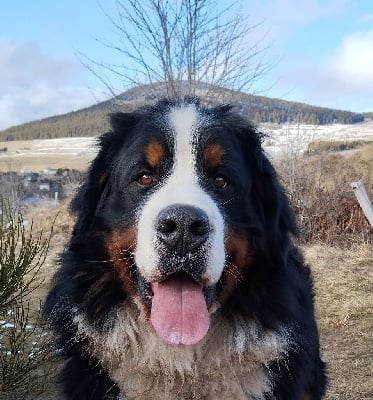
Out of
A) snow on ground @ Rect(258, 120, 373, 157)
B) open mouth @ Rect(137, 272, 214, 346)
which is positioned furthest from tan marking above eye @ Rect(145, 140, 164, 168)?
snow on ground @ Rect(258, 120, 373, 157)

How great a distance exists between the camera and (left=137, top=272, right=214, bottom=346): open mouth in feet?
8.07

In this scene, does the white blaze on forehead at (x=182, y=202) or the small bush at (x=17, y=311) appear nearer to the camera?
the white blaze on forehead at (x=182, y=202)

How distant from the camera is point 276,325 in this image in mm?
2754

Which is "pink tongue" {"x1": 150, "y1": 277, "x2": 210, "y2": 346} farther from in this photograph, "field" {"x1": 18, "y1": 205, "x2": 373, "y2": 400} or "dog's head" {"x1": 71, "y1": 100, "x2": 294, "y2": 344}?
"field" {"x1": 18, "y1": 205, "x2": 373, "y2": 400}

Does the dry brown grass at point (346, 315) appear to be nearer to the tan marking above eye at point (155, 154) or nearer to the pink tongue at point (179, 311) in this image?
the pink tongue at point (179, 311)

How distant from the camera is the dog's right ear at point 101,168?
2.84 m

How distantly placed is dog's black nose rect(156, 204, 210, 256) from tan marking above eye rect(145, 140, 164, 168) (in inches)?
16.7

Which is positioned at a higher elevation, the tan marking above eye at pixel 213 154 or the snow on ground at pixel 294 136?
the tan marking above eye at pixel 213 154

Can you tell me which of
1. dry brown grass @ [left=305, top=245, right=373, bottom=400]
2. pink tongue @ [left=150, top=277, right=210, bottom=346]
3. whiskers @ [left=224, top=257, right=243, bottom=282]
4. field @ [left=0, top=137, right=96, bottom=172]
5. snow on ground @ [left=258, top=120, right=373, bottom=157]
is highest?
whiskers @ [left=224, top=257, right=243, bottom=282]

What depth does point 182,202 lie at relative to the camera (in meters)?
2.25

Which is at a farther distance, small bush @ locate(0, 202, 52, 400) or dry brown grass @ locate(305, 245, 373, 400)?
dry brown grass @ locate(305, 245, 373, 400)

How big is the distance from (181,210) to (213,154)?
0.54 meters

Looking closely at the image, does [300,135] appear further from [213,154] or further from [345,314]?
[213,154]

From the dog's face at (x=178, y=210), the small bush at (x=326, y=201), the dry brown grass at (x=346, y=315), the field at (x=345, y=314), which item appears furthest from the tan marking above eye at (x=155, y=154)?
the small bush at (x=326, y=201)
